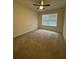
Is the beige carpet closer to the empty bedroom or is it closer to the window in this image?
the empty bedroom

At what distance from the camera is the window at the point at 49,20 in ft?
30.2

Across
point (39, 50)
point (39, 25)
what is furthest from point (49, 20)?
point (39, 50)

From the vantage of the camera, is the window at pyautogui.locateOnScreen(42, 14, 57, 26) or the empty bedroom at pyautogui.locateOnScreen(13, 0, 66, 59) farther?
the window at pyautogui.locateOnScreen(42, 14, 57, 26)

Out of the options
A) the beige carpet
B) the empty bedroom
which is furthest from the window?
the beige carpet

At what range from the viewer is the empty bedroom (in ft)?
15.0

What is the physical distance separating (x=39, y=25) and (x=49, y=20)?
1.71 meters

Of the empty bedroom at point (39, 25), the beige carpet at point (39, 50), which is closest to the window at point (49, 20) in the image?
the empty bedroom at point (39, 25)

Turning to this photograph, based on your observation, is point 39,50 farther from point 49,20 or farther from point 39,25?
point 39,25

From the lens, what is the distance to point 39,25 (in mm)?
11156
